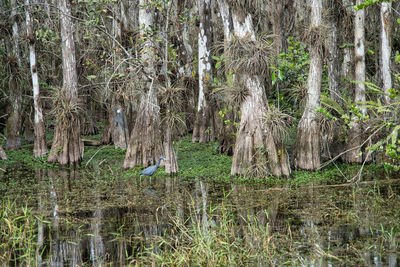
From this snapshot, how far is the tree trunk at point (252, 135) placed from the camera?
11.5 meters

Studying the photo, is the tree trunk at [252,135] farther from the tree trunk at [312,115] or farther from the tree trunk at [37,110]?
the tree trunk at [37,110]

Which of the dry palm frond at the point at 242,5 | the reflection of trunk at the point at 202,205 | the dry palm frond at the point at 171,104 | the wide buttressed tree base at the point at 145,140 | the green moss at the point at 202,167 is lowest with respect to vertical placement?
the reflection of trunk at the point at 202,205

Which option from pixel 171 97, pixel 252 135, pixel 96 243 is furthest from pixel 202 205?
pixel 171 97

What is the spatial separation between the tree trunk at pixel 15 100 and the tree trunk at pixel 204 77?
20.3 ft

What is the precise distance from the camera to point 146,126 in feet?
44.2

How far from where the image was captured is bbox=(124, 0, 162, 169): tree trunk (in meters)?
13.3

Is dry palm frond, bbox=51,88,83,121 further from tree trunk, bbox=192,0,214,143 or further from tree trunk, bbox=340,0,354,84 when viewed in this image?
tree trunk, bbox=340,0,354,84

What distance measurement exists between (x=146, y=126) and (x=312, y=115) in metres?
4.11

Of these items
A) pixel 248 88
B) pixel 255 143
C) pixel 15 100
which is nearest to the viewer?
pixel 255 143

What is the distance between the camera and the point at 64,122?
586 inches

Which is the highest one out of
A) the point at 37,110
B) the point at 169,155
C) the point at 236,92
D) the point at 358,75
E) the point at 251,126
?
the point at 358,75

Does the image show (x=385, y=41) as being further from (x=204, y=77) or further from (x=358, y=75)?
(x=204, y=77)

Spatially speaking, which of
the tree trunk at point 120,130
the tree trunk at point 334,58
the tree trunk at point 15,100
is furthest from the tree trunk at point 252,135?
the tree trunk at point 15,100

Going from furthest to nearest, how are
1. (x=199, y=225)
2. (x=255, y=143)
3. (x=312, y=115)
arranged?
(x=312, y=115)
(x=255, y=143)
(x=199, y=225)
